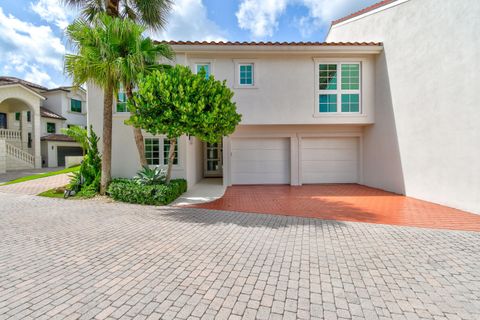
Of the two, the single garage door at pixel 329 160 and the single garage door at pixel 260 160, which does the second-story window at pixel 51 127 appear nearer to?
the single garage door at pixel 260 160

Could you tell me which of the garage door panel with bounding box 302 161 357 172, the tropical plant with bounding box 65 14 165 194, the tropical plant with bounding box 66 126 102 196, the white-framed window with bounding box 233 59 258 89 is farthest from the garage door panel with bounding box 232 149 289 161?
the tropical plant with bounding box 65 14 165 194

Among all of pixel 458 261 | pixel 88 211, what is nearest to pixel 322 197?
pixel 458 261

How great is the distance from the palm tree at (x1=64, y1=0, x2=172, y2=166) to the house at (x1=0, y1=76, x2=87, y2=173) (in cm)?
1036

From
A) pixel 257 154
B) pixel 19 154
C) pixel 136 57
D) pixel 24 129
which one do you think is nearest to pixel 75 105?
pixel 24 129

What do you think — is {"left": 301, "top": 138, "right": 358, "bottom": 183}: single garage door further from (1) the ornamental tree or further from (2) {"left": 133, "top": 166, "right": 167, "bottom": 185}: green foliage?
(2) {"left": 133, "top": 166, "right": 167, "bottom": 185}: green foliage

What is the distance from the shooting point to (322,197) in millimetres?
9453

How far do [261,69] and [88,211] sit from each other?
909 cm

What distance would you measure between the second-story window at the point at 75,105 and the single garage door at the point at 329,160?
2762 cm

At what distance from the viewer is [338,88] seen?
11133 mm

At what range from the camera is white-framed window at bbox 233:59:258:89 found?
10.9 metres

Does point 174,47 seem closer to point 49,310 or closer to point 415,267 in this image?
point 49,310

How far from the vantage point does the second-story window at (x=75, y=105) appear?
26.8m

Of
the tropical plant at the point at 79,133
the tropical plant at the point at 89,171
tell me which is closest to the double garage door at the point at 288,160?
the tropical plant at the point at 89,171

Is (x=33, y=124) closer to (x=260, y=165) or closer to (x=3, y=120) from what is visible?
(x=3, y=120)
